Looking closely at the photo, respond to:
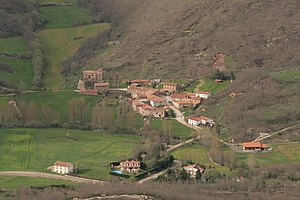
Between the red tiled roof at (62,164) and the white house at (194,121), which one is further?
the white house at (194,121)

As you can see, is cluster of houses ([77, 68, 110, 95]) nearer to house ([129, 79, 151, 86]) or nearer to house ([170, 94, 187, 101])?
house ([129, 79, 151, 86])

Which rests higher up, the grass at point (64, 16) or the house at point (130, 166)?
the grass at point (64, 16)

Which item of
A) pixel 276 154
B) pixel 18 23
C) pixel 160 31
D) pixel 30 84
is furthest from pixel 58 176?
pixel 18 23

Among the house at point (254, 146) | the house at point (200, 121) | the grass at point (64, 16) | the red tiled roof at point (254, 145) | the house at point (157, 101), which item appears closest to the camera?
the house at point (254, 146)

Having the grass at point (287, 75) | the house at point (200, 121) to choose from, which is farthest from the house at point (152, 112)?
the grass at point (287, 75)

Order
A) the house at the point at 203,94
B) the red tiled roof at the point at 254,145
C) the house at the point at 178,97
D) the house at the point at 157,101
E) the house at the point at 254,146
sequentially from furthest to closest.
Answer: the house at the point at 178,97 < the house at the point at 203,94 < the house at the point at 157,101 < the red tiled roof at the point at 254,145 < the house at the point at 254,146

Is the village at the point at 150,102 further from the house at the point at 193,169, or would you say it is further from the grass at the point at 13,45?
the grass at the point at 13,45

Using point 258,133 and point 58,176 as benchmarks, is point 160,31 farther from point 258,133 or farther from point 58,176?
point 58,176
